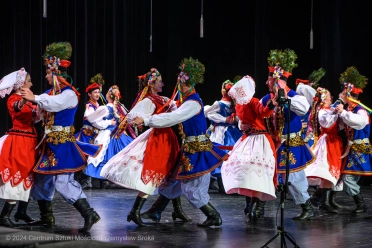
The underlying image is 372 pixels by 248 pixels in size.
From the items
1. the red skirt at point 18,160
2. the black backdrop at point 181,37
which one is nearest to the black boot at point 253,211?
the red skirt at point 18,160

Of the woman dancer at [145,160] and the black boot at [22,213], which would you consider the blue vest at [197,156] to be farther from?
the black boot at [22,213]

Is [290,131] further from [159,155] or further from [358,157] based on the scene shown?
[159,155]

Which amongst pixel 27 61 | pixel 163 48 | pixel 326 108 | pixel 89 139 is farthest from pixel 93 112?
pixel 326 108

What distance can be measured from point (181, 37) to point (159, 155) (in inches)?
209

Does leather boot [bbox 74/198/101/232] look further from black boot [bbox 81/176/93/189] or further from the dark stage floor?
black boot [bbox 81/176/93/189]

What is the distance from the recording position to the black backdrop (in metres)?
8.93

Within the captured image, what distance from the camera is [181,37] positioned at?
10258 millimetres

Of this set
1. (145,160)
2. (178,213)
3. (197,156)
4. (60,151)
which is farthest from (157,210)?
(60,151)

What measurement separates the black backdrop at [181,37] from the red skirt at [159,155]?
4.24 meters

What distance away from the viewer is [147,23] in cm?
1042

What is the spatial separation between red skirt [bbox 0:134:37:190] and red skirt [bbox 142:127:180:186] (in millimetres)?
884

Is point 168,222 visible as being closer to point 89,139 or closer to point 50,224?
point 50,224

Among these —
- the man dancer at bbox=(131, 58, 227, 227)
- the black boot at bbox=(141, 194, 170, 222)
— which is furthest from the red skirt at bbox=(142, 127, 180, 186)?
the black boot at bbox=(141, 194, 170, 222)

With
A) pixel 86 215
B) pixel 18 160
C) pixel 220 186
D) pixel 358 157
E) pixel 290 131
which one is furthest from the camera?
pixel 220 186
